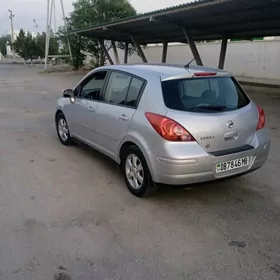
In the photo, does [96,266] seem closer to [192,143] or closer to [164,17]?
[192,143]

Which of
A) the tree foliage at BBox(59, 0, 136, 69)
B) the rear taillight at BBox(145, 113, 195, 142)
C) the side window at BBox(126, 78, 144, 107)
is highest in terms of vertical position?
the tree foliage at BBox(59, 0, 136, 69)

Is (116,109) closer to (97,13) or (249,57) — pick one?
(249,57)

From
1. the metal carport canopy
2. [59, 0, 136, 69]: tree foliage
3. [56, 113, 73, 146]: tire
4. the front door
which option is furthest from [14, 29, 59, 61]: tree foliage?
the front door

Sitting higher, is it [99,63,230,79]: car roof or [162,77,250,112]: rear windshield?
[99,63,230,79]: car roof

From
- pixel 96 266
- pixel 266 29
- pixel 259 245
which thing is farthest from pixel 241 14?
pixel 96 266

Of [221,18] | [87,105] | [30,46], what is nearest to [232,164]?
[87,105]

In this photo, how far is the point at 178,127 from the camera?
11.0 ft

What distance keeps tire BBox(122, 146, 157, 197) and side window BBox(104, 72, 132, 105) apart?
706 mm

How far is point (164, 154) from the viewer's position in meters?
3.38

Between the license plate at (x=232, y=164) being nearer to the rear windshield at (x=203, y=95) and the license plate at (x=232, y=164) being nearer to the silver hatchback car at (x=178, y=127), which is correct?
the silver hatchback car at (x=178, y=127)

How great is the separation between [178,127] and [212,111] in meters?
0.50

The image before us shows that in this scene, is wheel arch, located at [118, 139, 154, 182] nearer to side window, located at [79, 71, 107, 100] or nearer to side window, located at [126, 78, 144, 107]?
side window, located at [126, 78, 144, 107]

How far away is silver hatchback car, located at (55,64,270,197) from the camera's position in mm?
3383

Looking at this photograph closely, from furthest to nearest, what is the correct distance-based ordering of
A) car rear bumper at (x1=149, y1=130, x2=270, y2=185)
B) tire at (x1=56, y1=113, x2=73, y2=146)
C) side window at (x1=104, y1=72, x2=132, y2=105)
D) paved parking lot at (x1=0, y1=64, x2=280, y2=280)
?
tire at (x1=56, y1=113, x2=73, y2=146) < side window at (x1=104, y1=72, x2=132, y2=105) < car rear bumper at (x1=149, y1=130, x2=270, y2=185) < paved parking lot at (x1=0, y1=64, x2=280, y2=280)
